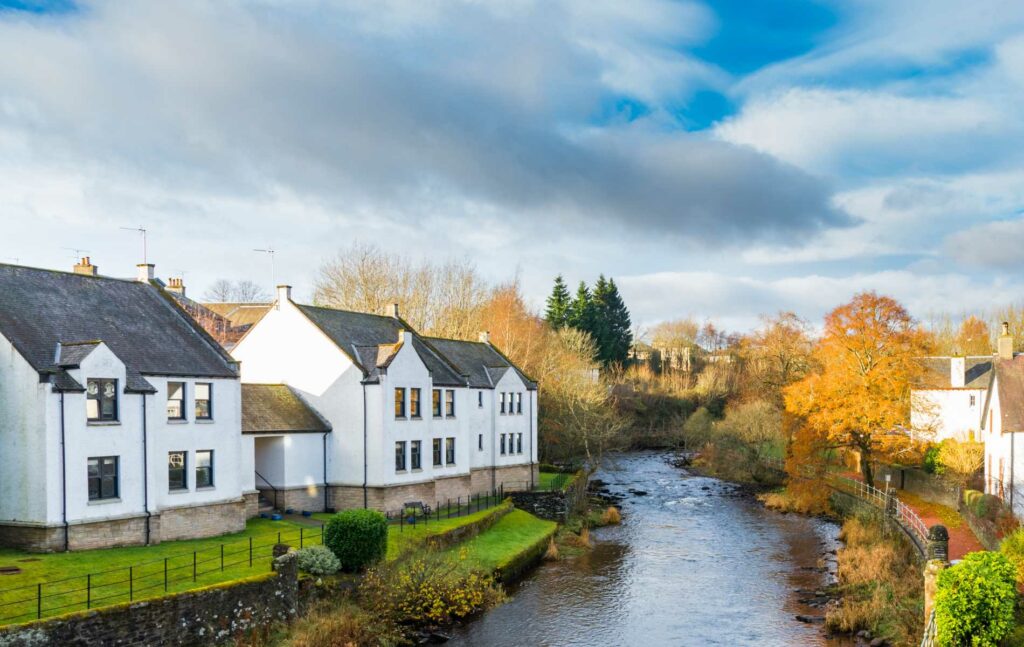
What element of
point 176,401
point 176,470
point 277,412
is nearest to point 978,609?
point 176,470

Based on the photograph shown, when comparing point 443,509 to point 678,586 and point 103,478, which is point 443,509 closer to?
point 678,586

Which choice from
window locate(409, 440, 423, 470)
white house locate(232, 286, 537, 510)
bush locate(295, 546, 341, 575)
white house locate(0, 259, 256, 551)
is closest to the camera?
white house locate(0, 259, 256, 551)

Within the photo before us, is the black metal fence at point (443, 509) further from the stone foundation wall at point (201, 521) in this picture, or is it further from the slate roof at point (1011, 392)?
the slate roof at point (1011, 392)

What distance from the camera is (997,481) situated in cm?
3750

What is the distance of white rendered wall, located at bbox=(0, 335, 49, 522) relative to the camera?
24.4 m

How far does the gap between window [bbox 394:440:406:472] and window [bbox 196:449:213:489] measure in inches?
381

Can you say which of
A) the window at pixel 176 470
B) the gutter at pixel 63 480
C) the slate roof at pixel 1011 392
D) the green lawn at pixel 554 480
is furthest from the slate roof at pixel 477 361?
the slate roof at pixel 1011 392

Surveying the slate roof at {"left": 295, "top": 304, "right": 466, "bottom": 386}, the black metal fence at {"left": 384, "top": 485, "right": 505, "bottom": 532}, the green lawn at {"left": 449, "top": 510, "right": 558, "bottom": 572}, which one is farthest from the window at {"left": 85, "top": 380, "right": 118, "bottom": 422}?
the green lawn at {"left": 449, "top": 510, "right": 558, "bottom": 572}

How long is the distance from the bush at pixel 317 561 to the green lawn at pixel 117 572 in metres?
1.08

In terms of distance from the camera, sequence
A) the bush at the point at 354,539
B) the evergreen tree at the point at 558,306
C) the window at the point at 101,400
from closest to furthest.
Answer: the window at the point at 101,400 < the bush at the point at 354,539 < the evergreen tree at the point at 558,306

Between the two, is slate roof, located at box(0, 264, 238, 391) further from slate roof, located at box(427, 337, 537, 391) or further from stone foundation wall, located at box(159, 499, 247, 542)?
slate roof, located at box(427, 337, 537, 391)

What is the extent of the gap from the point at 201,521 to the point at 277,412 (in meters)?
7.98

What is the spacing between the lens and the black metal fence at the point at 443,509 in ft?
118

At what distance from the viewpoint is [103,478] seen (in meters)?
25.9
